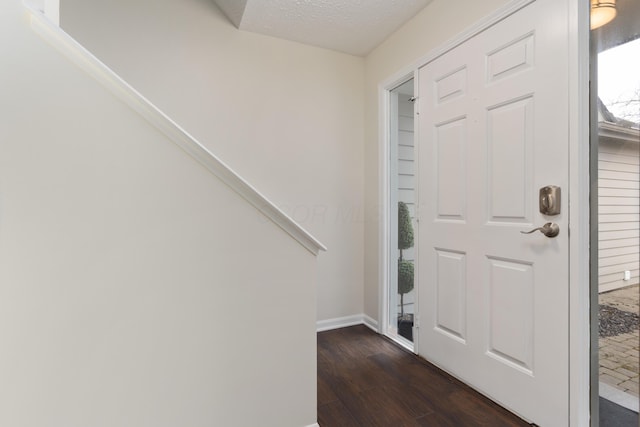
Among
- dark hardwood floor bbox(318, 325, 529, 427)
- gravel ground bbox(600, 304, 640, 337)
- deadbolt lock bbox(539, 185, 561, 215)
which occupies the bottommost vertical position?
dark hardwood floor bbox(318, 325, 529, 427)

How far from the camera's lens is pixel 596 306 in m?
1.30

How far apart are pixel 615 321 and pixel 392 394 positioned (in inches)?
43.8

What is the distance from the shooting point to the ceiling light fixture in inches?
48.9

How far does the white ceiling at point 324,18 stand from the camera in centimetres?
212

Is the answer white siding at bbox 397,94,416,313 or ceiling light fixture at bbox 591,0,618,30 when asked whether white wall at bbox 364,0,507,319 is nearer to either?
white siding at bbox 397,94,416,313

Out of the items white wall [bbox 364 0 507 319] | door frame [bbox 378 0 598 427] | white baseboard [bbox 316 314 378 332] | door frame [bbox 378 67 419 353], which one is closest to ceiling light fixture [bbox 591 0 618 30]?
door frame [bbox 378 0 598 427]

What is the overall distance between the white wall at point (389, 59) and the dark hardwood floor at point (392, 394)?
2.00 feet

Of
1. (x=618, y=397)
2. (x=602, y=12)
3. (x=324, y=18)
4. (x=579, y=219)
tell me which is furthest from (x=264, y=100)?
(x=618, y=397)

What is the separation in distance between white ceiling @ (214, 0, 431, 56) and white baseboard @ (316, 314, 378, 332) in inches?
96.0

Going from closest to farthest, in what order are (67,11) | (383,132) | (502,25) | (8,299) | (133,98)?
(8,299) < (133,98) < (502,25) < (67,11) < (383,132)

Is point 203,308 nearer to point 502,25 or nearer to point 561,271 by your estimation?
point 561,271

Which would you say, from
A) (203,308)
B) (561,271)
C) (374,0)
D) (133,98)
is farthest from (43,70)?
(561,271)

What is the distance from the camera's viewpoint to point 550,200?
1.40m

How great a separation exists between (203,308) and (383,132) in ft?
6.74
